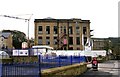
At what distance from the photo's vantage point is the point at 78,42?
110 meters

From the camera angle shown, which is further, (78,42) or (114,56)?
(114,56)

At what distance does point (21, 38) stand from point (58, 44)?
159 feet

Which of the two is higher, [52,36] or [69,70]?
[52,36]

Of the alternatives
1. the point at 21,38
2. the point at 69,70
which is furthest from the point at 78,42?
the point at 69,70

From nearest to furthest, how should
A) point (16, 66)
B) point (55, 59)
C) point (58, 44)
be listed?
point (16, 66)
point (55, 59)
point (58, 44)

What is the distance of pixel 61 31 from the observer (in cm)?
11069

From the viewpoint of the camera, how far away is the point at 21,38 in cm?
15212

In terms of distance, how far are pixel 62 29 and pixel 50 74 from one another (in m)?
94.9

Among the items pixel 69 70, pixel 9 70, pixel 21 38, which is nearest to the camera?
pixel 9 70

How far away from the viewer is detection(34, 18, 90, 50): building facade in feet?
356

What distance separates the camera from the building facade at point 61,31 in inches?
4274

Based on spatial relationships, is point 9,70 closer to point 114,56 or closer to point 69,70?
point 69,70

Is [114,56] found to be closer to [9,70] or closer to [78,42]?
[78,42]

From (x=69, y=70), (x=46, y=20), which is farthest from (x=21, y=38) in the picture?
(x=69, y=70)
